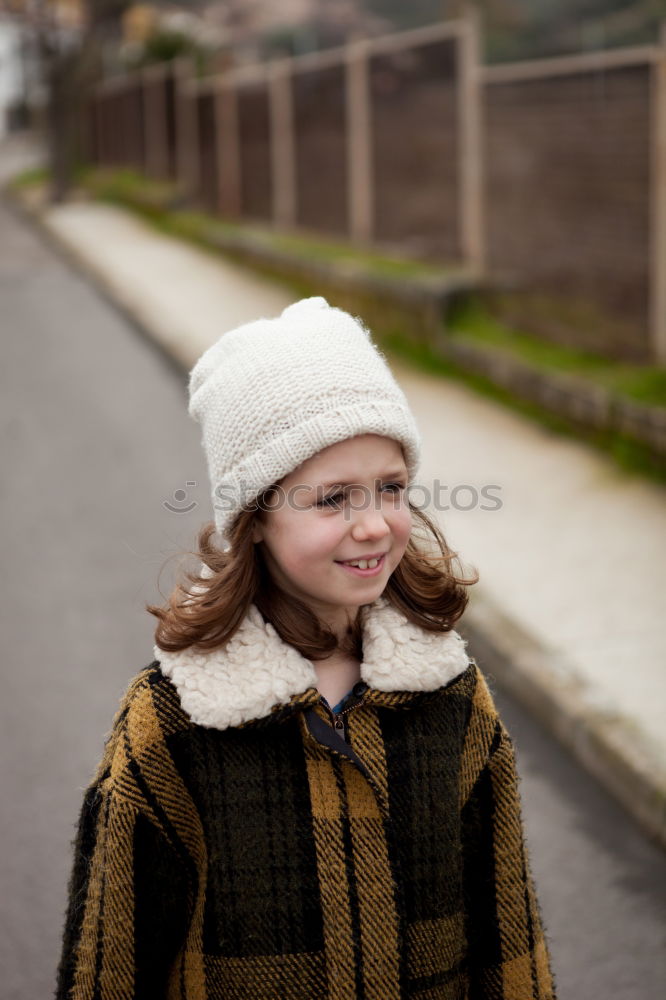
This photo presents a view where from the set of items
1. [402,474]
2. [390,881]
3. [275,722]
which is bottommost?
[390,881]

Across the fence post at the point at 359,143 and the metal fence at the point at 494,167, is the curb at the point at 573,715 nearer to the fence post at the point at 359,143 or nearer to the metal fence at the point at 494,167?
the metal fence at the point at 494,167

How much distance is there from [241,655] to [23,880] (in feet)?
7.77

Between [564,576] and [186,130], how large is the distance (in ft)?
65.1

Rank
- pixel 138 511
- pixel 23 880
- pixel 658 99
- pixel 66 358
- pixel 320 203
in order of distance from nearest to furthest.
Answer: pixel 23 880
pixel 138 511
pixel 658 99
pixel 66 358
pixel 320 203

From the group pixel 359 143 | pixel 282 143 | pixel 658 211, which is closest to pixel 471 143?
pixel 359 143

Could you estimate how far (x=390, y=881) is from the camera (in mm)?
1962

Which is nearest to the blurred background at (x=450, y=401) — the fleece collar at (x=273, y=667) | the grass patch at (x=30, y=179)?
the fleece collar at (x=273, y=667)

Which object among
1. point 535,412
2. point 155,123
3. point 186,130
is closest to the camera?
point 535,412

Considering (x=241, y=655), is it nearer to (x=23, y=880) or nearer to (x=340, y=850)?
(x=340, y=850)

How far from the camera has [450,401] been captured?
9.85 meters

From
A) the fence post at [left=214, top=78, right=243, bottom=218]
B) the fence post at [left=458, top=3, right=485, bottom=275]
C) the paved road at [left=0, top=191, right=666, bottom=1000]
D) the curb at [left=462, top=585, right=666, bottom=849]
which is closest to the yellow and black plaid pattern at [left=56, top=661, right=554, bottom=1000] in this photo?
the paved road at [left=0, top=191, right=666, bottom=1000]

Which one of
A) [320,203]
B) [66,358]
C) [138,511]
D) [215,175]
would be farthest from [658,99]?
[215,175]

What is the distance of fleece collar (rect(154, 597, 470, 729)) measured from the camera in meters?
1.90

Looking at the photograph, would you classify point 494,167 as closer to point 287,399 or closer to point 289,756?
point 287,399
